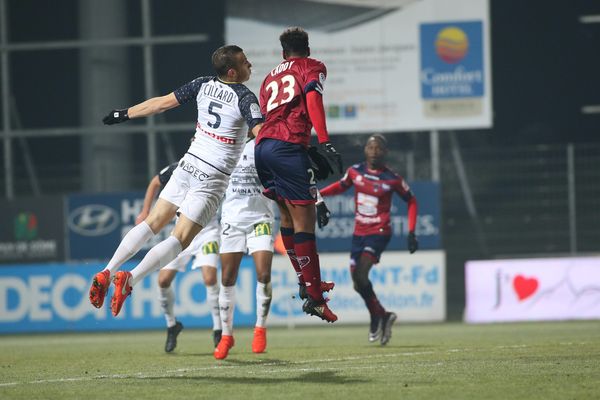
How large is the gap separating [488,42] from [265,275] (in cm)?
1089

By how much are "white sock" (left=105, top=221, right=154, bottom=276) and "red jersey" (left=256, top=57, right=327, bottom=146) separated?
1184 mm

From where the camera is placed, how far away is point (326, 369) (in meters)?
9.66

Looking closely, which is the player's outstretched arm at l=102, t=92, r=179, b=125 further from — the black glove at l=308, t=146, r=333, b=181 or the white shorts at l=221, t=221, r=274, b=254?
the white shorts at l=221, t=221, r=274, b=254

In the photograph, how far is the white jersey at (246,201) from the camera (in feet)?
40.9

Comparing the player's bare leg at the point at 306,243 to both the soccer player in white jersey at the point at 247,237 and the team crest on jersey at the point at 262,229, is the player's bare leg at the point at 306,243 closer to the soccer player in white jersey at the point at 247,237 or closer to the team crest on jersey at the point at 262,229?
the soccer player in white jersey at the point at 247,237

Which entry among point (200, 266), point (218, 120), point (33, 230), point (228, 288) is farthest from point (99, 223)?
point (218, 120)

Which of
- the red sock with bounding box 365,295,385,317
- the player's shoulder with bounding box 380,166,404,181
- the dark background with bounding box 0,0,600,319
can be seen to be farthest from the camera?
the dark background with bounding box 0,0,600,319

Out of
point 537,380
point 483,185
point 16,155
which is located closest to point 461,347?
point 537,380

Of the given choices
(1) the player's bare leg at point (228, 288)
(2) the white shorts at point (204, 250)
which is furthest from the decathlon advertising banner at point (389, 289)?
(1) the player's bare leg at point (228, 288)

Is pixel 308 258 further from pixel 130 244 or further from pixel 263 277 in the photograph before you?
pixel 263 277

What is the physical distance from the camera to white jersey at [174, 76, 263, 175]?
32.2 feet

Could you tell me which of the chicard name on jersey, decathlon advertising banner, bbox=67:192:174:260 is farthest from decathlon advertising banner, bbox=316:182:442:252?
the chicard name on jersey

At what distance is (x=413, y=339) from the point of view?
14.6 meters

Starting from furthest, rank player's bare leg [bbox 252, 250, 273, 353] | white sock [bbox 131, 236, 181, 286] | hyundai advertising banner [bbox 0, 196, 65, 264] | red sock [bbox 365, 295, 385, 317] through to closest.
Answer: hyundai advertising banner [bbox 0, 196, 65, 264] < red sock [bbox 365, 295, 385, 317] < player's bare leg [bbox 252, 250, 273, 353] < white sock [bbox 131, 236, 181, 286]
